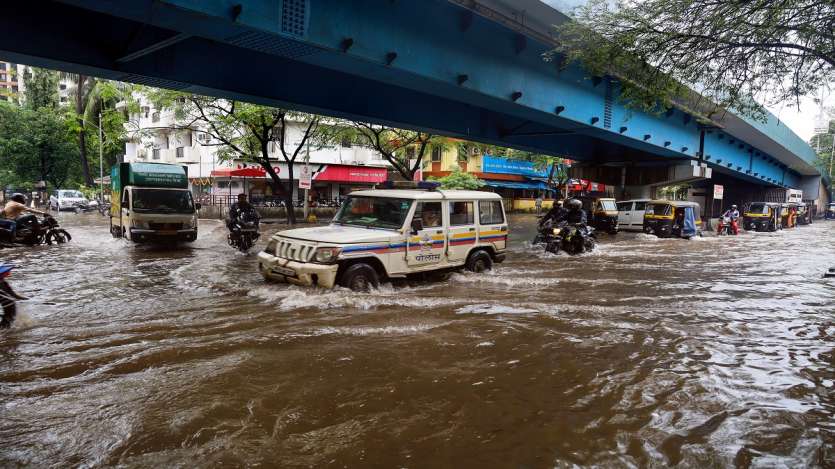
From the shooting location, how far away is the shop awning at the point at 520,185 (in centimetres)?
4501

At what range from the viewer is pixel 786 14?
26.3 feet

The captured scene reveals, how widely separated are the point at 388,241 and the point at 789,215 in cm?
3795

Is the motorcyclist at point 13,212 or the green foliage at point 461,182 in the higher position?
the green foliage at point 461,182

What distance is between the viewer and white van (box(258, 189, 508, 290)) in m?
7.68

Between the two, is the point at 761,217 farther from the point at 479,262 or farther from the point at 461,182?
the point at 479,262

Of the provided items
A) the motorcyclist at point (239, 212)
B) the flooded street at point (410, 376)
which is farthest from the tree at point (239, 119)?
the flooded street at point (410, 376)

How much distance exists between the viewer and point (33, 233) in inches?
567

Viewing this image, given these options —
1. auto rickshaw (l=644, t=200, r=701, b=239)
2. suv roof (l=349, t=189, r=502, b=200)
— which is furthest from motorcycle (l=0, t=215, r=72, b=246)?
auto rickshaw (l=644, t=200, r=701, b=239)

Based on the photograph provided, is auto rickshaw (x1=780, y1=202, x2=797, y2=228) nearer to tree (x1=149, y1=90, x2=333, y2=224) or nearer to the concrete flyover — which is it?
the concrete flyover

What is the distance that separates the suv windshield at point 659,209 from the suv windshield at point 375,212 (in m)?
18.1

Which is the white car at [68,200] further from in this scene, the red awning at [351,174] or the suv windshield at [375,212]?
the suv windshield at [375,212]

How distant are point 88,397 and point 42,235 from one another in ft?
43.8

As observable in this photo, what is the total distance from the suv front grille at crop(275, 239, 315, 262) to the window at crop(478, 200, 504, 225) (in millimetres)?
3823

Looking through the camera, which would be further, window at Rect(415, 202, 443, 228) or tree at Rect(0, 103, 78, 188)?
tree at Rect(0, 103, 78, 188)
